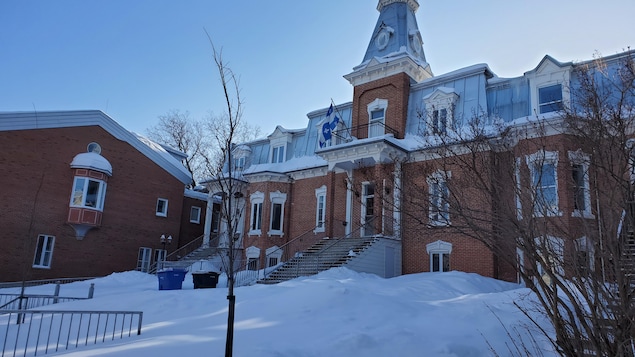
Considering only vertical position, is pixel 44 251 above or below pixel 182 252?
below

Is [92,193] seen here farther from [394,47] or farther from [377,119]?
[394,47]

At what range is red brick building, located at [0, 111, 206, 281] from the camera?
22484mm

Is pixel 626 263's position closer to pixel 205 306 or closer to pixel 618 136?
pixel 618 136

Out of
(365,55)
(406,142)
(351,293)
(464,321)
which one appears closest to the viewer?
(464,321)

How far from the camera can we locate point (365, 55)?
84.2 ft

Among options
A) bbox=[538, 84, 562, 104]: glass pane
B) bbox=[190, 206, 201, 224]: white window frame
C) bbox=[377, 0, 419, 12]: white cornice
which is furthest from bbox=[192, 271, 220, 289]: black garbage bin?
bbox=[377, 0, 419, 12]: white cornice

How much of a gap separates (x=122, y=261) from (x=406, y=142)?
17.1m

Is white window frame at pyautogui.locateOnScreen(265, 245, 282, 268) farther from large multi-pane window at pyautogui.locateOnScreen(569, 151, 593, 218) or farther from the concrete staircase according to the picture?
large multi-pane window at pyautogui.locateOnScreen(569, 151, 593, 218)

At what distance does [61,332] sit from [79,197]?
1609 centimetres

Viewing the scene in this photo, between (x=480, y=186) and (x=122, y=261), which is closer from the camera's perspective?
(x=480, y=186)

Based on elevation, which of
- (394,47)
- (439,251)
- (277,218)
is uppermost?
(394,47)

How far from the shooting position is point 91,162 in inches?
971

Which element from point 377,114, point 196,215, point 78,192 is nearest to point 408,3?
point 377,114

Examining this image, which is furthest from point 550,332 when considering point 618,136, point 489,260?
point 489,260
